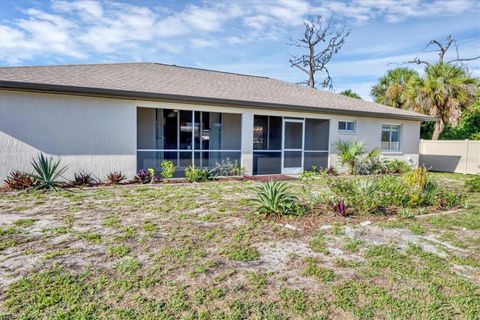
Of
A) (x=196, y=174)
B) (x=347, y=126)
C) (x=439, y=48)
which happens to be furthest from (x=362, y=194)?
(x=439, y=48)

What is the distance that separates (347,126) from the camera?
1528 centimetres

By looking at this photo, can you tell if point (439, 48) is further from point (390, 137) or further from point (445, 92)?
point (390, 137)

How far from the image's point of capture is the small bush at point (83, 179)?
965cm

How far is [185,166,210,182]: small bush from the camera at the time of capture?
11.1 m

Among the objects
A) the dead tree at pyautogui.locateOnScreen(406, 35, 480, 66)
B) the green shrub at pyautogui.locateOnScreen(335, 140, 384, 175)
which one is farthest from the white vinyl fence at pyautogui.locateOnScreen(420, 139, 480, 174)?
the dead tree at pyautogui.locateOnScreen(406, 35, 480, 66)

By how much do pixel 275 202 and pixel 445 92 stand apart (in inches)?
713

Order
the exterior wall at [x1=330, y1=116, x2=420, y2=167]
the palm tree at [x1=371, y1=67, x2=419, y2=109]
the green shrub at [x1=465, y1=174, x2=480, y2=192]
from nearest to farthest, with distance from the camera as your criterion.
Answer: the green shrub at [x1=465, y1=174, x2=480, y2=192] → the exterior wall at [x1=330, y1=116, x2=420, y2=167] → the palm tree at [x1=371, y1=67, x2=419, y2=109]

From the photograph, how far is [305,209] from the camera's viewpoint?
22.0ft

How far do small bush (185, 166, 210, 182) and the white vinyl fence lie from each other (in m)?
12.4

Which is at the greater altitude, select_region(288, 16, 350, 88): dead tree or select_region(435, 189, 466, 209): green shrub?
select_region(288, 16, 350, 88): dead tree

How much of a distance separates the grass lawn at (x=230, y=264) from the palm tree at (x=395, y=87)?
1665cm

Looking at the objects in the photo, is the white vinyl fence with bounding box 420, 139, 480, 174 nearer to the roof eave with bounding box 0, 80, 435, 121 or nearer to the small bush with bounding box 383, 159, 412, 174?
the small bush with bounding box 383, 159, 412, 174

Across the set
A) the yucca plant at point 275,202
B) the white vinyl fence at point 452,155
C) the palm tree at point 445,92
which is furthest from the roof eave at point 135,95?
the palm tree at point 445,92

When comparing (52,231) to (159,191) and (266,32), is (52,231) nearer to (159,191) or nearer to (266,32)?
(159,191)
